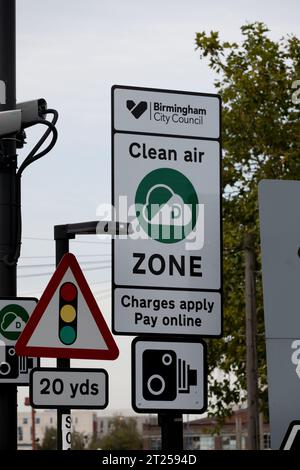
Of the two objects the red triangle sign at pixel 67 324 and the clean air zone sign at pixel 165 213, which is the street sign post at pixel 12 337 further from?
the clean air zone sign at pixel 165 213

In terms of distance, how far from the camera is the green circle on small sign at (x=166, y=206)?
6113 mm

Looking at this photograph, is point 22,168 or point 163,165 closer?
point 163,165

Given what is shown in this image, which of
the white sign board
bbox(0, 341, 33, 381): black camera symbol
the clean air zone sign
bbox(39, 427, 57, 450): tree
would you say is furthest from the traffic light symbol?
bbox(39, 427, 57, 450): tree

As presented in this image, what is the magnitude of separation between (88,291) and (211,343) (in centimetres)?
2295

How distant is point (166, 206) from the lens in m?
6.13

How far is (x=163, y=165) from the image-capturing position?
20.8 feet

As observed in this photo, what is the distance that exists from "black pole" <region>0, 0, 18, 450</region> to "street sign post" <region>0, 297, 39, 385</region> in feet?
0.42

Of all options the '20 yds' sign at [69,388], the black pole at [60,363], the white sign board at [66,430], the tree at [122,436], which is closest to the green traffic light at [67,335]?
the '20 yds' sign at [69,388]

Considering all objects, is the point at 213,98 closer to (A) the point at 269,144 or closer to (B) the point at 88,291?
(B) the point at 88,291

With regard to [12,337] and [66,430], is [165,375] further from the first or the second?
[12,337]

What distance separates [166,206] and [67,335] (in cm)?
202

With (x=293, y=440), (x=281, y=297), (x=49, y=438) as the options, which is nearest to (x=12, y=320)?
(x=281, y=297)

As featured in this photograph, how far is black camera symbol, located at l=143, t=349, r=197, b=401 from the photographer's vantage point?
6.24 m
